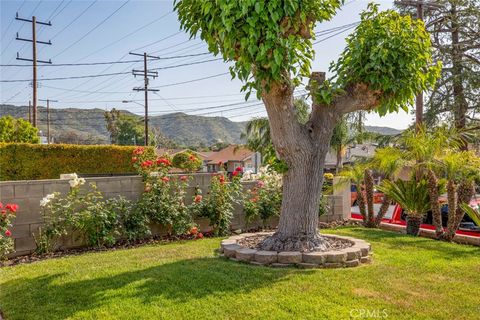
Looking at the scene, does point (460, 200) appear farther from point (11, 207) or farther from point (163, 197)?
point (11, 207)

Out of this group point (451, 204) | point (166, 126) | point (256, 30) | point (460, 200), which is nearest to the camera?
point (256, 30)

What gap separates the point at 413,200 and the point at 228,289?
5.28 m

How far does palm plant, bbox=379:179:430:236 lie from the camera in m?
7.63

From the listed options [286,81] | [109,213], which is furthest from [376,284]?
[109,213]

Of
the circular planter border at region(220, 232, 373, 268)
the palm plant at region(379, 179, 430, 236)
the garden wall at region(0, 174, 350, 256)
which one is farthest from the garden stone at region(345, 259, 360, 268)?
the garden wall at region(0, 174, 350, 256)

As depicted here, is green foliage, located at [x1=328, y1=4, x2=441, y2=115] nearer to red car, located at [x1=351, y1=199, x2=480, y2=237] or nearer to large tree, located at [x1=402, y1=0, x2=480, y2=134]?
red car, located at [x1=351, y1=199, x2=480, y2=237]

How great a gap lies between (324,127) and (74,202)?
4102 millimetres

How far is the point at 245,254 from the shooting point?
506 centimetres

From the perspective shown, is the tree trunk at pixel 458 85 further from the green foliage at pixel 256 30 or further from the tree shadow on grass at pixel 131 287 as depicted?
the tree shadow on grass at pixel 131 287

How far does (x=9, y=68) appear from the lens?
24.6 m

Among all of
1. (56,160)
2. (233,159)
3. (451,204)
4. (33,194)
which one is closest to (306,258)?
(451,204)

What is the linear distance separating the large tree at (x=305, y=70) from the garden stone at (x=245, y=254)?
29 cm

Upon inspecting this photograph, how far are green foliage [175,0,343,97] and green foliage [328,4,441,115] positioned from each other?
2.26ft

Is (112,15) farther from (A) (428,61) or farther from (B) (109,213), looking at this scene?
(A) (428,61)
